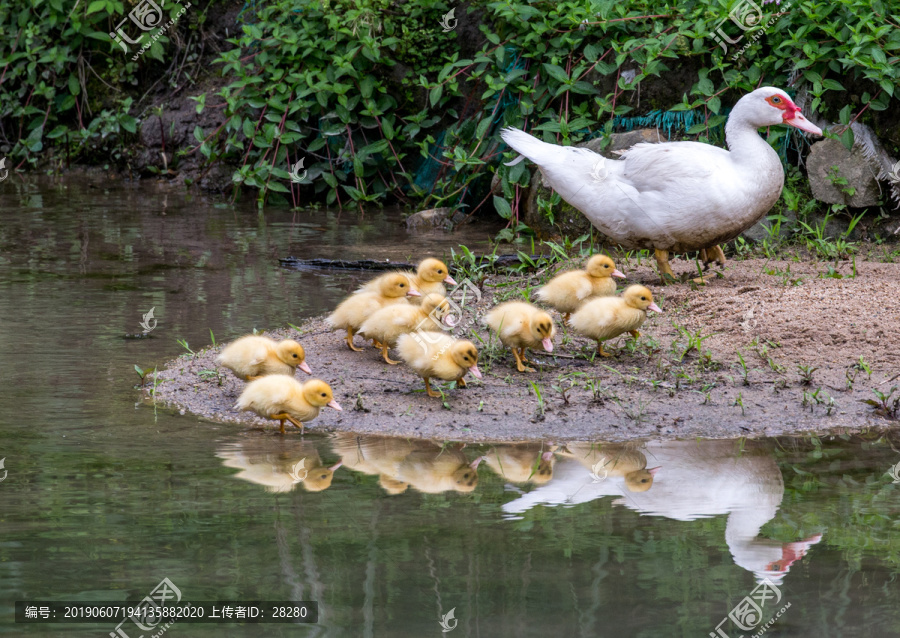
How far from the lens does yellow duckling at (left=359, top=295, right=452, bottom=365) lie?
4.72 metres

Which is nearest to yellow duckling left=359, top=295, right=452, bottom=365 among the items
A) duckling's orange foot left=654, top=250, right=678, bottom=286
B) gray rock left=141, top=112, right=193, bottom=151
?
duckling's orange foot left=654, top=250, right=678, bottom=286

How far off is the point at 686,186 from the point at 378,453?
2784mm

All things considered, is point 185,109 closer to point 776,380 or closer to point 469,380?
point 469,380

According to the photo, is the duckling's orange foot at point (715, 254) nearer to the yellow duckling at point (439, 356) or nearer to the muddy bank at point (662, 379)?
the muddy bank at point (662, 379)

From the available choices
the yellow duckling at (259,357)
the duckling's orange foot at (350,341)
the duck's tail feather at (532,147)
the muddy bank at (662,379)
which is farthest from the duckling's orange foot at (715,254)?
the yellow duckling at (259,357)

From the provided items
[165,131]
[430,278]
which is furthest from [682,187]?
[165,131]

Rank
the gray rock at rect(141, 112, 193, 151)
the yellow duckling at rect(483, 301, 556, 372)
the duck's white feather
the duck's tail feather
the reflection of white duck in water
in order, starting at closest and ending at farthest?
1. the reflection of white duck in water
2. the yellow duckling at rect(483, 301, 556, 372)
3. the duck's white feather
4. the duck's tail feather
5. the gray rock at rect(141, 112, 193, 151)

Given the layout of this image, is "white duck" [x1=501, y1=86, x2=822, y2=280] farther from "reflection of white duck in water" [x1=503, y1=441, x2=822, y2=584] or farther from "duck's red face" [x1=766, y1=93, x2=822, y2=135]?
"reflection of white duck in water" [x1=503, y1=441, x2=822, y2=584]

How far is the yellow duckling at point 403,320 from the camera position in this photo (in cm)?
472

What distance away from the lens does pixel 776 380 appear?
453 cm

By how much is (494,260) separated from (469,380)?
2.03m

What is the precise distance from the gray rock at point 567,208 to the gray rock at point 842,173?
3.75ft

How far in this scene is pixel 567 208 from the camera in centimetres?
803

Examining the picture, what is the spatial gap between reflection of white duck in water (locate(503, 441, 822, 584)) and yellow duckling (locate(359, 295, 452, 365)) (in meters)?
1.08
